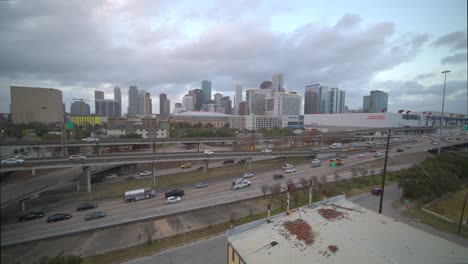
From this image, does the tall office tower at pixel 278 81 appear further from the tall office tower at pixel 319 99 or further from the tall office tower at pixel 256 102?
the tall office tower at pixel 256 102

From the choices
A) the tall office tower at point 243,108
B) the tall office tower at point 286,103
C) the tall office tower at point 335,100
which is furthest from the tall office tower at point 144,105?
A: the tall office tower at point 335,100

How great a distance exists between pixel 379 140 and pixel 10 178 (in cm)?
5913

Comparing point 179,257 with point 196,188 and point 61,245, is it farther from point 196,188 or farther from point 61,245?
point 196,188

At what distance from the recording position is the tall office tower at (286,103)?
364 feet

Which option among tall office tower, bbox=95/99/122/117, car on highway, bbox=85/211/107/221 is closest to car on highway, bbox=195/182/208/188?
car on highway, bbox=85/211/107/221

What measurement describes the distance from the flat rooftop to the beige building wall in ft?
27.0

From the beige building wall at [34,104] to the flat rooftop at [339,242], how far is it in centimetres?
823

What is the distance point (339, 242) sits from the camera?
6.46m

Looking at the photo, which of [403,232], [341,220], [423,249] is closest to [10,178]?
[341,220]

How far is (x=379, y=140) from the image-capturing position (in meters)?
46.9

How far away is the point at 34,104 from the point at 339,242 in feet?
37.2

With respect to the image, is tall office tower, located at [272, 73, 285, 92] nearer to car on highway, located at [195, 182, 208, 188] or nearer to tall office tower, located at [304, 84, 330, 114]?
tall office tower, located at [304, 84, 330, 114]

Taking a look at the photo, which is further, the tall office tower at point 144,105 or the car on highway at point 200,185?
the tall office tower at point 144,105

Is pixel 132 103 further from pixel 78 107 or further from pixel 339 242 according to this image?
pixel 339 242
